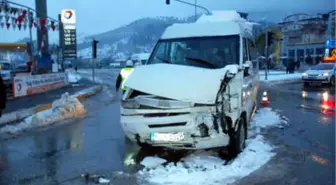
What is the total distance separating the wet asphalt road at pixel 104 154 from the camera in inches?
227

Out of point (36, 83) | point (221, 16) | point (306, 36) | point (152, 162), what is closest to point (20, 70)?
point (36, 83)

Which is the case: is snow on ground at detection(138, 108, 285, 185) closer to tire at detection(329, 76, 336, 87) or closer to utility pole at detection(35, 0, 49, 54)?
tire at detection(329, 76, 336, 87)

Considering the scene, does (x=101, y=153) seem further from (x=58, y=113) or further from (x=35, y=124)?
(x=58, y=113)

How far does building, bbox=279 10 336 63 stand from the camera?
7287 cm

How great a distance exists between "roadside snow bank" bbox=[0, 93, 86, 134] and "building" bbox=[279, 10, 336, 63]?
6087 centimetres

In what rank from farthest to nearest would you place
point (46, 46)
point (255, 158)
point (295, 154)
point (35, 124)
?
point (46, 46) < point (35, 124) < point (295, 154) < point (255, 158)

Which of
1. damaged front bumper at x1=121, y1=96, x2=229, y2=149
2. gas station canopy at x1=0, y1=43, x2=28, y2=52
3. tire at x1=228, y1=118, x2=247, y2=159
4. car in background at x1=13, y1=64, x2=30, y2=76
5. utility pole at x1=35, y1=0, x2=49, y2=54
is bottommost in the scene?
tire at x1=228, y1=118, x2=247, y2=159

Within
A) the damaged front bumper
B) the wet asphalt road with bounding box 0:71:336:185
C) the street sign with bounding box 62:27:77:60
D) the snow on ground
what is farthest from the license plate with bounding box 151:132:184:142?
the street sign with bounding box 62:27:77:60

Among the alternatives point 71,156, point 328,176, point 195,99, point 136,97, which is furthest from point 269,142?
point 71,156

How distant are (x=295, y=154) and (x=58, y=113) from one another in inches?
294

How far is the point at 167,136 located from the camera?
238 inches

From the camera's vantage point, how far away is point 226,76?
20.0 ft

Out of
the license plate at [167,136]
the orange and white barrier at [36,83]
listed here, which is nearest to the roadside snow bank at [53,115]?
the license plate at [167,136]

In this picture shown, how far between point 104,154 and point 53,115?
15.9ft
